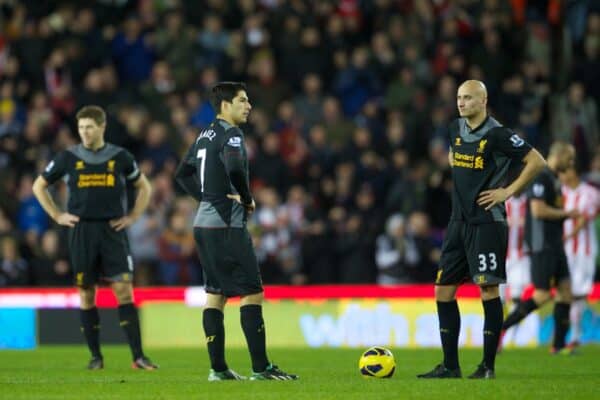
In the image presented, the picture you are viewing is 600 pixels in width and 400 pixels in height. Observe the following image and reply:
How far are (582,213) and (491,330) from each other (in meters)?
5.12

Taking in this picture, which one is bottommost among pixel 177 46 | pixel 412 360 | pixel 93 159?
pixel 412 360

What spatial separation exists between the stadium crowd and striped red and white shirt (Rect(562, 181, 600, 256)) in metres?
2.93

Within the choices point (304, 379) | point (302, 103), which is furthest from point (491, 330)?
point (302, 103)

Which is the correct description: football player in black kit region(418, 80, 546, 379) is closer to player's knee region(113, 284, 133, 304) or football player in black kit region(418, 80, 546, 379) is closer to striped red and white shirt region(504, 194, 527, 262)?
player's knee region(113, 284, 133, 304)

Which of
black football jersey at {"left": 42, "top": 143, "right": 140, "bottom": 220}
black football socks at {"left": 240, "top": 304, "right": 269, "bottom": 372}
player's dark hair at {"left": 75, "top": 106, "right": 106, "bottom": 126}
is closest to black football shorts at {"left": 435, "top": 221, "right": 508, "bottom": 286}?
black football socks at {"left": 240, "top": 304, "right": 269, "bottom": 372}

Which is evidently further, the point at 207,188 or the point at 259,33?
the point at 259,33

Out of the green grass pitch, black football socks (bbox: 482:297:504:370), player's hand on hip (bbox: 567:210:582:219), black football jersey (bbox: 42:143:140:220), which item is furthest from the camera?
player's hand on hip (bbox: 567:210:582:219)

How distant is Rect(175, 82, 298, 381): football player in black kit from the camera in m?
11.0

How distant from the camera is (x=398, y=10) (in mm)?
23438

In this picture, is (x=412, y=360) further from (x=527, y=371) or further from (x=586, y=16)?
(x=586, y=16)

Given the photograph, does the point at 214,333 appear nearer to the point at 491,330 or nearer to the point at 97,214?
the point at 491,330

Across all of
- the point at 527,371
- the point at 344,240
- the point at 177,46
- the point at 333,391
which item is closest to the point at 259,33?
the point at 177,46

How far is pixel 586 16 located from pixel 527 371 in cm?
1183

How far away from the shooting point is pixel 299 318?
18891mm
